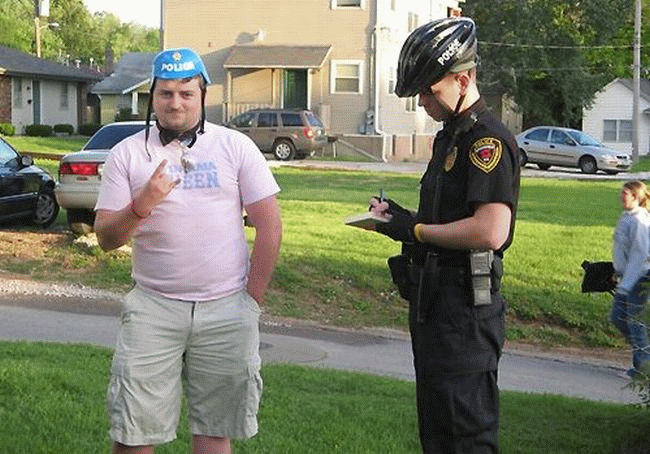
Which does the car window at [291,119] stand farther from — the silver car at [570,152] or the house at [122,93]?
the house at [122,93]

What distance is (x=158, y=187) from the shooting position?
3912mm

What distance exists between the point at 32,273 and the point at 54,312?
188 cm

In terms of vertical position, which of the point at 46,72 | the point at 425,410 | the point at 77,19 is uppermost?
the point at 77,19

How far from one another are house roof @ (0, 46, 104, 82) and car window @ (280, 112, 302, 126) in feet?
50.6

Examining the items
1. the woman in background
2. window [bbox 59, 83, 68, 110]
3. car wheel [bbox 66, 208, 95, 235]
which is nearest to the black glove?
the woman in background

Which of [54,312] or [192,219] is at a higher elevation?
[192,219]

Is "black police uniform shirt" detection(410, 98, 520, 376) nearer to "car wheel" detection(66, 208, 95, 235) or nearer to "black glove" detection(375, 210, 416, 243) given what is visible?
"black glove" detection(375, 210, 416, 243)

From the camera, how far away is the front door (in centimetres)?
4075

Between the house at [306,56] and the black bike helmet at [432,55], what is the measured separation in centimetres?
3572

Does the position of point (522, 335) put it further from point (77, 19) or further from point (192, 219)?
point (77, 19)

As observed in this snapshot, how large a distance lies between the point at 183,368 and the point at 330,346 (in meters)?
6.01

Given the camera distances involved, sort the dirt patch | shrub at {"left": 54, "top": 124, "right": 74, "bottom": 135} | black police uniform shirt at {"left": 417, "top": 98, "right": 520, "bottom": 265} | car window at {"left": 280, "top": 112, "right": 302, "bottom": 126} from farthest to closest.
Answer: shrub at {"left": 54, "top": 124, "right": 74, "bottom": 135} < car window at {"left": 280, "top": 112, "right": 302, "bottom": 126} < the dirt patch < black police uniform shirt at {"left": 417, "top": 98, "right": 520, "bottom": 265}

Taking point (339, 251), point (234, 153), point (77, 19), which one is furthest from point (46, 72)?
point (77, 19)

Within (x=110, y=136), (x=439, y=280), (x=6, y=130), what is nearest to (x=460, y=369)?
(x=439, y=280)
